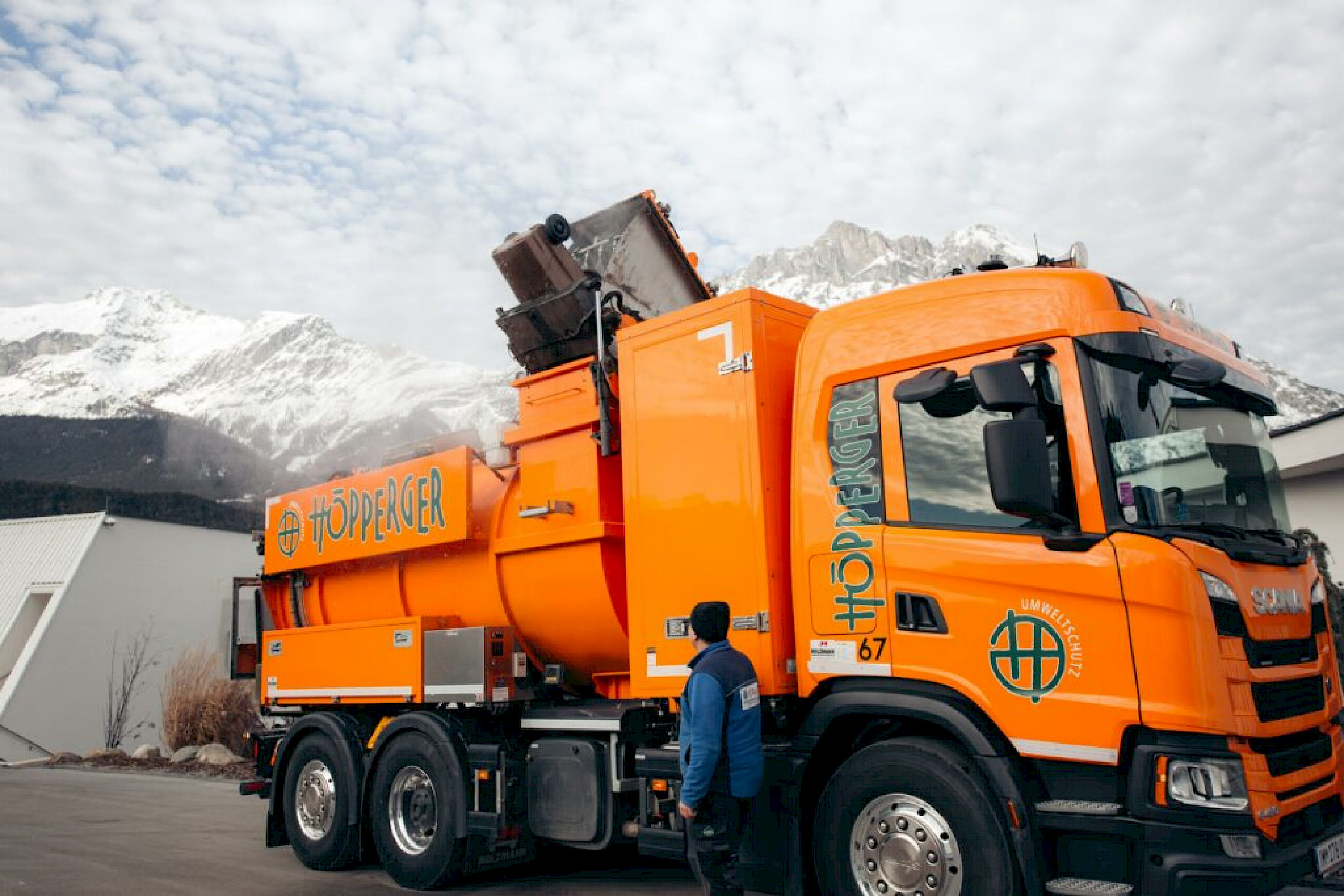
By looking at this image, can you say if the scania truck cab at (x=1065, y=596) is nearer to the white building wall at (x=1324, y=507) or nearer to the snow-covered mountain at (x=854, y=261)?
the white building wall at (x=1324, y=507)

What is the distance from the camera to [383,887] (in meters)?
7.06

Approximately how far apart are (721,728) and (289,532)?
215 inches

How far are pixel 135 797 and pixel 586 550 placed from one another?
9421 millimetres

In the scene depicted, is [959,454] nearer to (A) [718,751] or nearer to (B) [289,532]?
(A) [718,751]

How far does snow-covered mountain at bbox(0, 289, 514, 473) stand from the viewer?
8775cm

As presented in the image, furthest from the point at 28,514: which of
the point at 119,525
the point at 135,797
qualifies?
the point at 135,797

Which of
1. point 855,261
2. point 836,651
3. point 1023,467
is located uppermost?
point 855,261

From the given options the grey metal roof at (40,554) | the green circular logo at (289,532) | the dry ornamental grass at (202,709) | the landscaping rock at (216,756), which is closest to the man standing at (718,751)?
the green circular logo at (289,532)

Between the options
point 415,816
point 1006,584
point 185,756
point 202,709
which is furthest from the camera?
point 202,709

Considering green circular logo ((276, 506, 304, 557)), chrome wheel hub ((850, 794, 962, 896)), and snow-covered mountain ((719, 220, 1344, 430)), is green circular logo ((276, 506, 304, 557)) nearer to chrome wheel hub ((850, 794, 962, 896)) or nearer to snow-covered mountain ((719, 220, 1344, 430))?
chrome wheel hub ((850, 794, 962, 896))

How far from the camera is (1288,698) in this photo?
413cm

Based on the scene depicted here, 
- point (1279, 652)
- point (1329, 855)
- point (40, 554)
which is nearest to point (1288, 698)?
point (1279, 652)

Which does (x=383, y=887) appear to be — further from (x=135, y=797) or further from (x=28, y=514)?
(x=28, y=514)

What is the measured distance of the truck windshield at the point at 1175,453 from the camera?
4.12m
